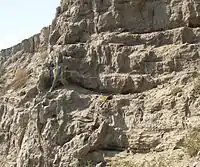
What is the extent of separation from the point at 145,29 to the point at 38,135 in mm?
4039

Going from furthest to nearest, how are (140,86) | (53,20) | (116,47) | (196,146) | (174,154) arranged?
(53,20), (116,47), (140,86), (174,154), (196,146)

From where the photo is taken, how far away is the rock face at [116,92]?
8992mm

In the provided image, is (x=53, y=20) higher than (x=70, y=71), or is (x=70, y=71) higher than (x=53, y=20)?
(x=53, y=20)

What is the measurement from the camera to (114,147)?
9.53m

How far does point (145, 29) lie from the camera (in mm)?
10977

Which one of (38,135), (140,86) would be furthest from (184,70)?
(38,135)

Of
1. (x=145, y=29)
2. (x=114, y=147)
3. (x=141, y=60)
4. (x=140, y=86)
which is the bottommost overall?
(x=114, y=147)

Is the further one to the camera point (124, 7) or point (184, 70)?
point (124, 7)

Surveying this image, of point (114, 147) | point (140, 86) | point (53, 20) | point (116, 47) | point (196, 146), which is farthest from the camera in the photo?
point (53, 20)

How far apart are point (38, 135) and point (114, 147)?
244 centimetres

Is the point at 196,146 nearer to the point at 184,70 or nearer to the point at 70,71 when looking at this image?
the point at 184,70

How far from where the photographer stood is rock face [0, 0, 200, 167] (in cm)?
899

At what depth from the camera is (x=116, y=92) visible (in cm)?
1051

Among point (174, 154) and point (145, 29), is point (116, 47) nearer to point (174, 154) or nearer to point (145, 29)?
point (145, 29)
